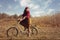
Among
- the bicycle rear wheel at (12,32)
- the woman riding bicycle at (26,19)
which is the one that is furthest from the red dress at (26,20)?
the bicycle rear wheel at (12,32)

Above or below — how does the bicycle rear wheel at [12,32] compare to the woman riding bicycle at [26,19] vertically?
below

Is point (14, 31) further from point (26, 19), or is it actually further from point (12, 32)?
point (26, 19)

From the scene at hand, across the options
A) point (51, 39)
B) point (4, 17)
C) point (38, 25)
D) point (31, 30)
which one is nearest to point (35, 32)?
point (31, 30)

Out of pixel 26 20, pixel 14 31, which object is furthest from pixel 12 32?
pixel 26 20

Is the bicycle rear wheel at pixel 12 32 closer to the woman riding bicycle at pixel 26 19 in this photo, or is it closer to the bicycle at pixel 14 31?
the bicycle at pixel 14 31

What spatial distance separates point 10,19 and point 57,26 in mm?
2520

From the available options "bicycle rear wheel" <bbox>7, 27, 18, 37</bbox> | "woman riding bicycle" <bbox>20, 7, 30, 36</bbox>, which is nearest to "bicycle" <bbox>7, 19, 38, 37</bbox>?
"bicycle rear wheel" <bbox>7, 27, 18, 37</bbox>

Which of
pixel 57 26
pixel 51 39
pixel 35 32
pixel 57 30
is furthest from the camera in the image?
pixel 57 26

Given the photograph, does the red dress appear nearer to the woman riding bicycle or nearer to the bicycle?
the woman riding bicycle

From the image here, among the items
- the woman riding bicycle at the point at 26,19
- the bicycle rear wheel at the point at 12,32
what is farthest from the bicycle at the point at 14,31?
the woman riding bicycle at the point at 26,19

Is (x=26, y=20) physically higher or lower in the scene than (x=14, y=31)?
higher

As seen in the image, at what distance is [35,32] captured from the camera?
39.0ft

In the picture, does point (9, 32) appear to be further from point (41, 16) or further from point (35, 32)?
point (41, 16)

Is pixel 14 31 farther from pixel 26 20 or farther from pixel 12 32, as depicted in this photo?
pixel 26 20
